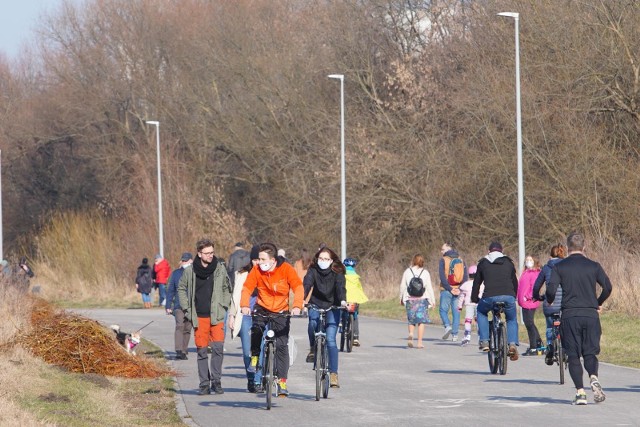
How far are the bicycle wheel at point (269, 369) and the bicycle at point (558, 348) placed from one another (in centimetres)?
389

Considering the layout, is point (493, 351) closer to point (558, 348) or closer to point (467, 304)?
point (558, 348)

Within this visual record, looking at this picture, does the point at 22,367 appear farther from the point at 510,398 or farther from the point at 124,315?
the point at 124,315

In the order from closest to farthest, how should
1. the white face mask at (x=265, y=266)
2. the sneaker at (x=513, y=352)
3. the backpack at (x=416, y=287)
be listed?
the white face mask at (x=265, y=266)
the sneaker at (x=513, y=352)
the backpack at (x=416, y=287)

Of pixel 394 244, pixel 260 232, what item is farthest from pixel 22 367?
pixel 260 232

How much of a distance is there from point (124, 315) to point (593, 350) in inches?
987

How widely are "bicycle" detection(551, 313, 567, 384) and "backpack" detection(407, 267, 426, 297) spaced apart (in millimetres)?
5302

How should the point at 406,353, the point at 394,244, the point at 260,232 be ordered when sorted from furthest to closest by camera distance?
the point at 260,232, the point at 394,244, the point at 406,353

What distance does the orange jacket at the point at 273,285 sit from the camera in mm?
14094

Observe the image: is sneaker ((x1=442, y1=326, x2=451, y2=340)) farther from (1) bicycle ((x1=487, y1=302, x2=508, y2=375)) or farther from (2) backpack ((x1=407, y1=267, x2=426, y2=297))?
(1) bicycle ((x1=487, y1=302, x2=508, y2=375))

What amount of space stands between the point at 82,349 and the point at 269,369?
497 cm

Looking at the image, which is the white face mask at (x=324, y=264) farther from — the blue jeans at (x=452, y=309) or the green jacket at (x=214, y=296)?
the blue jeans at (x=452, y=309)

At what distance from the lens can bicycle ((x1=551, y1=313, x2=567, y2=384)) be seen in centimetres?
1599

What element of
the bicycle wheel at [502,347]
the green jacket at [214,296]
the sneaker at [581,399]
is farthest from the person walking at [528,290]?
the sneaker at [581,399]

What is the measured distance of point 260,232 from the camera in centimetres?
5050
